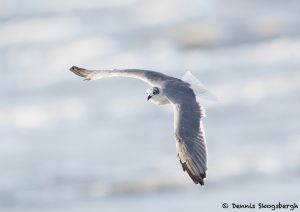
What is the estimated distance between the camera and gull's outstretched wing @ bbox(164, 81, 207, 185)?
21.2ft

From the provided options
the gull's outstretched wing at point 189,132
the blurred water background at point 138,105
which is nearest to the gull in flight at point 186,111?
the gull's outstretched wing at point 189,132

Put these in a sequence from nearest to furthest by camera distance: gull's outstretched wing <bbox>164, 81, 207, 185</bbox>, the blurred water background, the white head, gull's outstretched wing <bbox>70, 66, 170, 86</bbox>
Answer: gull's outstretched wing <bbox>164, 81, 207, 185</bbox>
the white head
gull's outstretched wing <bbox>70, 66, 170, 86</bbox>
the blurred water background

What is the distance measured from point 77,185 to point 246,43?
4.99 metres

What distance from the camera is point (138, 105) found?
1242 centimetres

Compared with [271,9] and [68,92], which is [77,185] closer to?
[68,92]

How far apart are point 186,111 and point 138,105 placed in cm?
567

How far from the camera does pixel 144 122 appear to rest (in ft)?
38.7

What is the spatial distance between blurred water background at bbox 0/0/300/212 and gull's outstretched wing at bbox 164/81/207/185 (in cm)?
228

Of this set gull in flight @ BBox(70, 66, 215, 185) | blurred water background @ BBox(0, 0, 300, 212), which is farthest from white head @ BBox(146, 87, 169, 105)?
blurred water background @ BBox(0, 0, 300, 212)

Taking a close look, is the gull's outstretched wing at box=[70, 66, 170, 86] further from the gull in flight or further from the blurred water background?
the blurred water background

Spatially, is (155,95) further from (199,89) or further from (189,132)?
(189,132)

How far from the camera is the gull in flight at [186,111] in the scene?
6.49 m

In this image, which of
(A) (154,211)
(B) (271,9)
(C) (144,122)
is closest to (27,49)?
(B) (271,9)

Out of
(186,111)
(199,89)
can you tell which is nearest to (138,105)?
(199,89)
